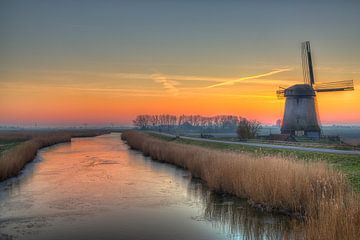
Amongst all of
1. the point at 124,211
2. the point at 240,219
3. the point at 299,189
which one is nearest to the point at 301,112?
the point at 299,189

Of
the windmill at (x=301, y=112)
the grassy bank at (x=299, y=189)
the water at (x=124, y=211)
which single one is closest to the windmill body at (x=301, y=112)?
the windmill at (x=301, y=112)

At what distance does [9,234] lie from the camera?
40.4 feet

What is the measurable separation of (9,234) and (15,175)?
51.6 feet

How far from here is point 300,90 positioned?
178 ft

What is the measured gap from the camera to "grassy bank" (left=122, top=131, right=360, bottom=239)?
8.66 m

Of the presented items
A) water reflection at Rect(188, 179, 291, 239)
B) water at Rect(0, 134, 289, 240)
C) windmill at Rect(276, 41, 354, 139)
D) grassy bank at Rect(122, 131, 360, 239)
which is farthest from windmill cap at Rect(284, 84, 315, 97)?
water reflection at Rect(188, 179, 291, 239)

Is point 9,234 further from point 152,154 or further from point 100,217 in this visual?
point 152,154

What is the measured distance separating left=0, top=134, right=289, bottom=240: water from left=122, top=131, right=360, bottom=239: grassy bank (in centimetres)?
73

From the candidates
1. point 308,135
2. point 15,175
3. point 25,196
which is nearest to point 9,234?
point 25,196

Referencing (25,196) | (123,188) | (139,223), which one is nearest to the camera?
(139,223)

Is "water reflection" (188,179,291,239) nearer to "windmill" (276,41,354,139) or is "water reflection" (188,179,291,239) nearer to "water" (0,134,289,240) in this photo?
"water" (0,134,289,240)

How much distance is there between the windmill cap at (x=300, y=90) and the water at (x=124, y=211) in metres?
33.8

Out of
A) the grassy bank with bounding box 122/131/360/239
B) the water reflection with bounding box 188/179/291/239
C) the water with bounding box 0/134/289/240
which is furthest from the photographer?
the water with bounding box 0/134/289/240

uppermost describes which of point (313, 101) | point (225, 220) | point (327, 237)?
point (313, 101)
